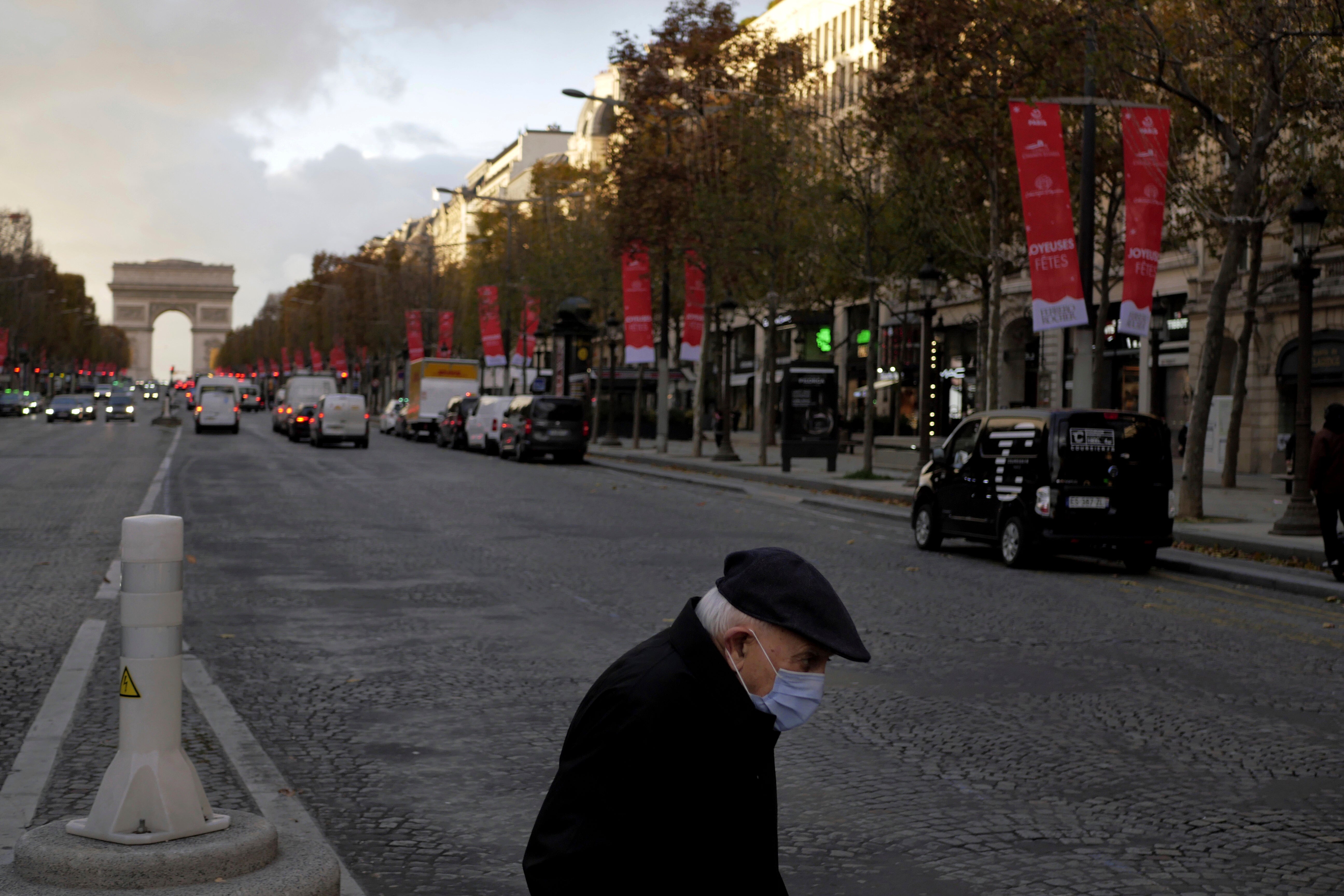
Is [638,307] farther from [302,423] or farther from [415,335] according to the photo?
[415,335]

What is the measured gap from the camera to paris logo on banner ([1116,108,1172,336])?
1967 cm

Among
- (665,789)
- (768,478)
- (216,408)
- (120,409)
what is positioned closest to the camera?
(665,789)

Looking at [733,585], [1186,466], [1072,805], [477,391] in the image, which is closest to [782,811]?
[1072,805]

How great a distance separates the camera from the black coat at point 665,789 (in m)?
2.44

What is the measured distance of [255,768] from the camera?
6551 mm

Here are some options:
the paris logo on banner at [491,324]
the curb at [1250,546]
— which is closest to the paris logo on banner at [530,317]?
the paris logo on banner at [491,324]

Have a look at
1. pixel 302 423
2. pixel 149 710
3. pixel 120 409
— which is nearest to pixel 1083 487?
pixel 149 710

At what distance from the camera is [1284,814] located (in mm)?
6066

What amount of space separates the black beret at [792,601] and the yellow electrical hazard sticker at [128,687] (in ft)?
8.87

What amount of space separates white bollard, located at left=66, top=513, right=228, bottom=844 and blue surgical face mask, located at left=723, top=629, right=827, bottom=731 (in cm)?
255

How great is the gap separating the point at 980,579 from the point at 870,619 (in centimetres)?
348

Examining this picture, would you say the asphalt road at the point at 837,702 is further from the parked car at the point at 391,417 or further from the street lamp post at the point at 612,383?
the parked car at the point at 391,417

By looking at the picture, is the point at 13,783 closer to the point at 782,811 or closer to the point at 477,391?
the point at 782,811

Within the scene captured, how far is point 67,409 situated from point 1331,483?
7470cm
